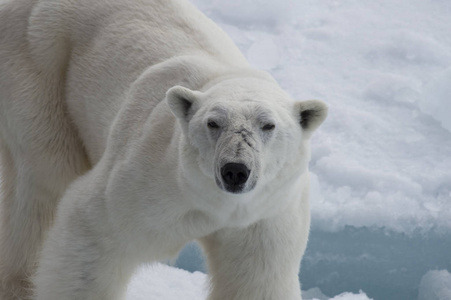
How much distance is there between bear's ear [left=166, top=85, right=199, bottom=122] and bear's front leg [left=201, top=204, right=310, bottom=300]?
58 cm

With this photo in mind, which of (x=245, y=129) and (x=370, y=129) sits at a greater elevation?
(x=245, y=129)

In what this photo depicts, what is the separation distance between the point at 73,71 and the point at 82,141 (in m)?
0.36

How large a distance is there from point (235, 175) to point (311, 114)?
0.51m

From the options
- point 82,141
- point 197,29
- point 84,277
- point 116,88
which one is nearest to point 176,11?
point 197,29

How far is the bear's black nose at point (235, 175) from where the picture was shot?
2.29m

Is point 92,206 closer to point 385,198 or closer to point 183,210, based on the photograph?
point 183,210

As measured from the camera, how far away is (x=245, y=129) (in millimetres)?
2383

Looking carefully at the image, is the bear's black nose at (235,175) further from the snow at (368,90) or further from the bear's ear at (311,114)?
the snow at (368,90)

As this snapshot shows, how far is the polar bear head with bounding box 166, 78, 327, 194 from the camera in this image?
2.33 meters

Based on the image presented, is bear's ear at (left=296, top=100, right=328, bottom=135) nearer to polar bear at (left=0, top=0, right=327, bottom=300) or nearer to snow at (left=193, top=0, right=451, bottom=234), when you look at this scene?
polar bear at (left=0, top=0, right=327, bottom=300)

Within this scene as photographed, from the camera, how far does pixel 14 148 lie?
12.4 feet

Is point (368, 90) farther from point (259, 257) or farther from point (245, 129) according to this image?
point (245, 129)

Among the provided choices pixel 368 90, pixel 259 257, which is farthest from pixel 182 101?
pixel 368 90

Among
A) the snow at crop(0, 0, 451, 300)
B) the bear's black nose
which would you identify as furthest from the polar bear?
the snow at crop(0, 0, 451, 300)
